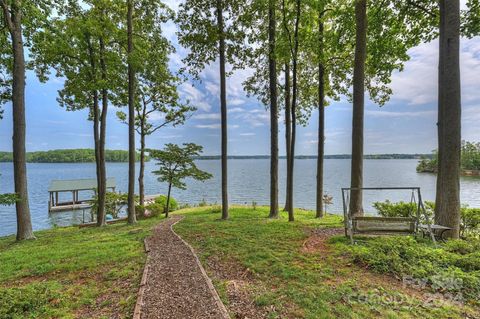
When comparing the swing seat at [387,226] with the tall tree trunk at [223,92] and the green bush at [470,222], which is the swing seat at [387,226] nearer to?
the green bush at [470,222]

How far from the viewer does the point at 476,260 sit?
431cm

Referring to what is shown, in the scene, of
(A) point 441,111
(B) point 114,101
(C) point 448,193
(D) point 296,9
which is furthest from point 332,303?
(B) point 114,101

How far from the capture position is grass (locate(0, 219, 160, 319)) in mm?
3504

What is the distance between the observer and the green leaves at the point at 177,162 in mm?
15641

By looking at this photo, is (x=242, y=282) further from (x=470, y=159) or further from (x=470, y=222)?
(x=470, y=159)

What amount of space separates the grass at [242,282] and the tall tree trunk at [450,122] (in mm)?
2627

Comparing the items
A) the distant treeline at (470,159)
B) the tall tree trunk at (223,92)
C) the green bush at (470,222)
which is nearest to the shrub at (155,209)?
the tall tree trunk at (223,92)

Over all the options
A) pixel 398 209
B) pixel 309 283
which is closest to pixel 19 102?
pixel 309 283

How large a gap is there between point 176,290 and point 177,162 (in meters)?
12.6

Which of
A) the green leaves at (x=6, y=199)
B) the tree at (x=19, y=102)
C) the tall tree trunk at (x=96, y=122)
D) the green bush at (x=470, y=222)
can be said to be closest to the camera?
the green leaves at (x=6, y=199)

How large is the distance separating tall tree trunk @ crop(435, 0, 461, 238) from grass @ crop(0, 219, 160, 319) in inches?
286

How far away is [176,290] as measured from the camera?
3.94m

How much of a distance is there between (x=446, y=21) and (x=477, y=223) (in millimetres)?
6278

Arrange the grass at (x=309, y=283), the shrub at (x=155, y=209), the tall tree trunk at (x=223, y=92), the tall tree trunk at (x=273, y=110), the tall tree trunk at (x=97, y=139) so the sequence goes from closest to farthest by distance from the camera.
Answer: the grass at (x=309, y=283) < the tall tree trunk at (x=223, y=92) < the tall tree trunk at (x=273, y=110) < the tall tree trunk at (x=97, y=139) < the shrub at (x=155, y=209)
